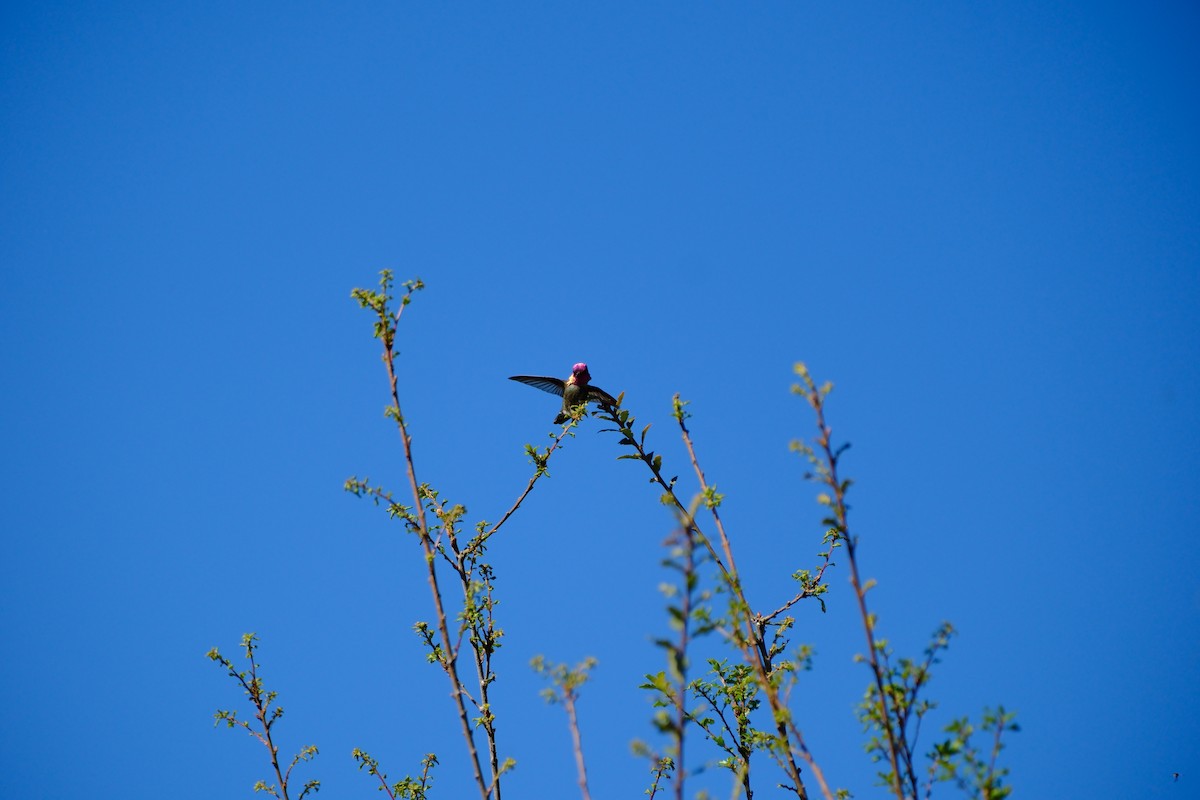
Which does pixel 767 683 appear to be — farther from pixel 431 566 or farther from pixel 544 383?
pixel 544 383

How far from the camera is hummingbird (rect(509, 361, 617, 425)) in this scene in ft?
20.0

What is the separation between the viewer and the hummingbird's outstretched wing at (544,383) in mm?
7301

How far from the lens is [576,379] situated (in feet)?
22.9

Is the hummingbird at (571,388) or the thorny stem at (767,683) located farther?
the hummingbird at (571,388)

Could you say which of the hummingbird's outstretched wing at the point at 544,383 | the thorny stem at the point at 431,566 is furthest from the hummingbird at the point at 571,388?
the thorny stem at the point at 431,566

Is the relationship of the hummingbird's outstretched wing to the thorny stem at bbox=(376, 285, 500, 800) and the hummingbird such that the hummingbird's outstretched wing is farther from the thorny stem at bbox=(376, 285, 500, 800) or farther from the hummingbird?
the thorny stem at bbox=(376, 285, 500, 800)

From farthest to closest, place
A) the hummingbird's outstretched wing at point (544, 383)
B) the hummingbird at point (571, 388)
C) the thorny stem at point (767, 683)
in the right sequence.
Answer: the hummingbird's outstretched wing at point (544, 383), the hummingbird at point (571, 388), the thorny stem at point (767, 683)

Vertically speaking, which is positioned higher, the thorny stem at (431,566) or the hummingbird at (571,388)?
the hummingbird at (571,388)

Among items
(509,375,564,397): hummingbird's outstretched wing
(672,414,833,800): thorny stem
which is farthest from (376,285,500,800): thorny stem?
(509,375,564,397): hummingbird's outstretched wing

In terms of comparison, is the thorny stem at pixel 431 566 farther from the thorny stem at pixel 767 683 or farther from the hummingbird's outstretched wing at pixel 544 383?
the hummingbird's outstretched wing at pixel 544 383

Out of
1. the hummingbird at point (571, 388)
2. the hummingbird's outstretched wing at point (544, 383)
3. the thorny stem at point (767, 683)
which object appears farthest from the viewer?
the hummingbird's outstretched wing at point (544, 383)

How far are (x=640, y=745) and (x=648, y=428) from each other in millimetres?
2045

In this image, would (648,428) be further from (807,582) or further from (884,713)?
(884,713)

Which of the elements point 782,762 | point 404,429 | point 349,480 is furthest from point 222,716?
point 782,762
